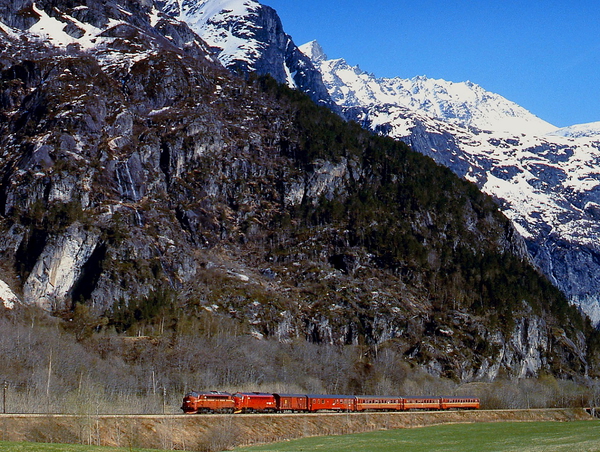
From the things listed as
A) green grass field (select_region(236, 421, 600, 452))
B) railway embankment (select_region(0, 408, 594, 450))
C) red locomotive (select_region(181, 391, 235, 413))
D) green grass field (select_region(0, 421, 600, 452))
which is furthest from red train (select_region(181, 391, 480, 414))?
green grass field (select_region(236, 421, 600, 452))

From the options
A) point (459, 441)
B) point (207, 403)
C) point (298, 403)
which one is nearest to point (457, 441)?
point (459, 441)

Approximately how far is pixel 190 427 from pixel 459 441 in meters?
37.7

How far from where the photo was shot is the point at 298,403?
124 m

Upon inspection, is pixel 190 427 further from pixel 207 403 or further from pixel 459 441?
pixel 459 441

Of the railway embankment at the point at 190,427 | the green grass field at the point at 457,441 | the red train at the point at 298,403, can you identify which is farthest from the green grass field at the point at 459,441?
the red train at the point at 298,403

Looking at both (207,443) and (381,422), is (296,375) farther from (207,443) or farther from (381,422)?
(207,443)

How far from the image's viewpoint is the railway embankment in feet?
297

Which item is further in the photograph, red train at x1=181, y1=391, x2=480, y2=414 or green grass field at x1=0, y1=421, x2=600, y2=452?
red train at x1=181, y1=391, x2=480, y2=414

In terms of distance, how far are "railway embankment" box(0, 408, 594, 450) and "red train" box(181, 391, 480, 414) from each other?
2.90 meters

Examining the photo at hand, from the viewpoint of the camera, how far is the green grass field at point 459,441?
278 ft

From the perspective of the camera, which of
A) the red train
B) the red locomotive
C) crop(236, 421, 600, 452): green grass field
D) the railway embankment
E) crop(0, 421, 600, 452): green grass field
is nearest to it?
crop(0, 421, 600, 452): green grass field

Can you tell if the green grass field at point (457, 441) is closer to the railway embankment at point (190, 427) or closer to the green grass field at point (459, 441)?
the green grass field at point (459, 441)

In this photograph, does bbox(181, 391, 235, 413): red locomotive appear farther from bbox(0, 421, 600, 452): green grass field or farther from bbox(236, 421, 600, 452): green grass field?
bbox(236, 421, 600, 452): green grass field

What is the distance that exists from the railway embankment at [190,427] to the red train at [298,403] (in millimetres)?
2902
